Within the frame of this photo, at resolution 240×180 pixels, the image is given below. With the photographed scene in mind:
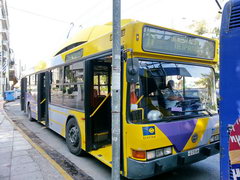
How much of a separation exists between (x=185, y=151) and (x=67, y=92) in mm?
3464

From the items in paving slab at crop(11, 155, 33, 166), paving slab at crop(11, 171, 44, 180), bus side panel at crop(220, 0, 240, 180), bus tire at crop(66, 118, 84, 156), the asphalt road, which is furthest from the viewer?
bus tire at crop(66, 118, 84, 156)

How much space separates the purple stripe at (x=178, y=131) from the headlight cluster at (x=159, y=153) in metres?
0.16

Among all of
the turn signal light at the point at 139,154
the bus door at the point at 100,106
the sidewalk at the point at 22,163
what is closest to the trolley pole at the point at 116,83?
the turn signal light at the point at 139,154

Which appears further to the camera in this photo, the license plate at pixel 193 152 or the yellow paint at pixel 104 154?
the yellow paint at pixel 104 154

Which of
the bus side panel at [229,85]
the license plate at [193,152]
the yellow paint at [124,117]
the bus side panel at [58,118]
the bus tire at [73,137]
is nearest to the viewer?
the bus side panel at [229,85]

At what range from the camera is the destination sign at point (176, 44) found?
341 cm

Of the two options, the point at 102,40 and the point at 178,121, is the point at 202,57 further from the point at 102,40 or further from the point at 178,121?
the point at 102,40

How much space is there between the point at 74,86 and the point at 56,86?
1.39 metres

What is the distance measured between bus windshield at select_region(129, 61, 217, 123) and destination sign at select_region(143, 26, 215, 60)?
235 mm

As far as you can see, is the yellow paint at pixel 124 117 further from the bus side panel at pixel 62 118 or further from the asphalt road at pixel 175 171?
the bus side panel at pixel 62 118

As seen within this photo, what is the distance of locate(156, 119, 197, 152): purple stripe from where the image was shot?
133 inches

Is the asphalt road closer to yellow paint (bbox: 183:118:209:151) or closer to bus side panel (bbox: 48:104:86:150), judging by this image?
bus side panel (bbox: 48:104:86:150)

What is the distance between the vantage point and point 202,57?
4.18 m

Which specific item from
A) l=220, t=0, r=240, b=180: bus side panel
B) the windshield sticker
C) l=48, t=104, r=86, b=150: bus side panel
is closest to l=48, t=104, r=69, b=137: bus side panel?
l=48, t=104, r=86, b=150: bus side panel
